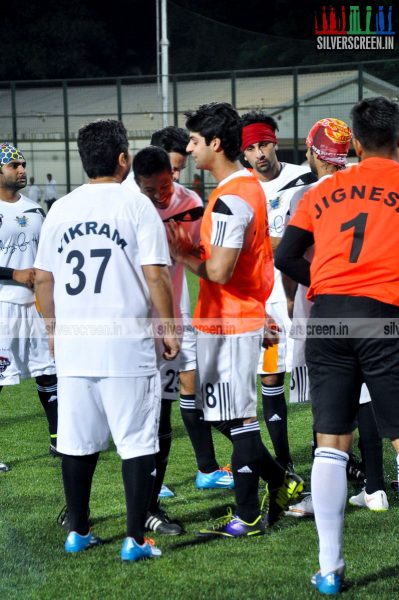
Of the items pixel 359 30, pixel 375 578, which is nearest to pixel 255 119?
pixel 375 578

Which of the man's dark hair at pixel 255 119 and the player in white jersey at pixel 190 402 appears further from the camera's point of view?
the man's dark hair at pixel 255 119

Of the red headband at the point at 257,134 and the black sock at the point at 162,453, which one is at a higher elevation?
the red headband at the point at 257,134

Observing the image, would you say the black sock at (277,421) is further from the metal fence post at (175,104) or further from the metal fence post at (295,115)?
the metal fence post at (175,104)

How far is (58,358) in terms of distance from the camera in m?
4.35

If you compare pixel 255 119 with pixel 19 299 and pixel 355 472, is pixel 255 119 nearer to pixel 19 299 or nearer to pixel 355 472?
pixel 19 299

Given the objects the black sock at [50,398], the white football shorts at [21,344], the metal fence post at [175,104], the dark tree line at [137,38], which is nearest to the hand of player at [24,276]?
the white football shorts at [21,344]

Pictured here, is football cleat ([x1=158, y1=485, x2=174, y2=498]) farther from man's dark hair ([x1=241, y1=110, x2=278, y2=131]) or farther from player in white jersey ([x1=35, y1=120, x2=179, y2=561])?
man's dark hair ([x1=241, y1=110, x2=278, y2=131])

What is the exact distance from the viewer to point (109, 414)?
4262 millimetres

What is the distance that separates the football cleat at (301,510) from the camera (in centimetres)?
505

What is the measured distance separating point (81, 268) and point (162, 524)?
1.49m

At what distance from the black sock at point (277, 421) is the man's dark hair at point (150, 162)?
5.93ft

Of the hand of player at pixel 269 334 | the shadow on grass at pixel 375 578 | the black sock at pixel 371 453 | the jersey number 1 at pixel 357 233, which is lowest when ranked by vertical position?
the shadow on grass at pixel 375 578

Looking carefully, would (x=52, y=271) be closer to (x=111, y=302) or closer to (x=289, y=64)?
(x=111, y=302)

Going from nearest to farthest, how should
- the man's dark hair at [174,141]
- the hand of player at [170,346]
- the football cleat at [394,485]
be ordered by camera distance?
1. the hand of player at [170,346]
2. the football cleat at [394,485]
3. the man's dark hair at [174,141]
